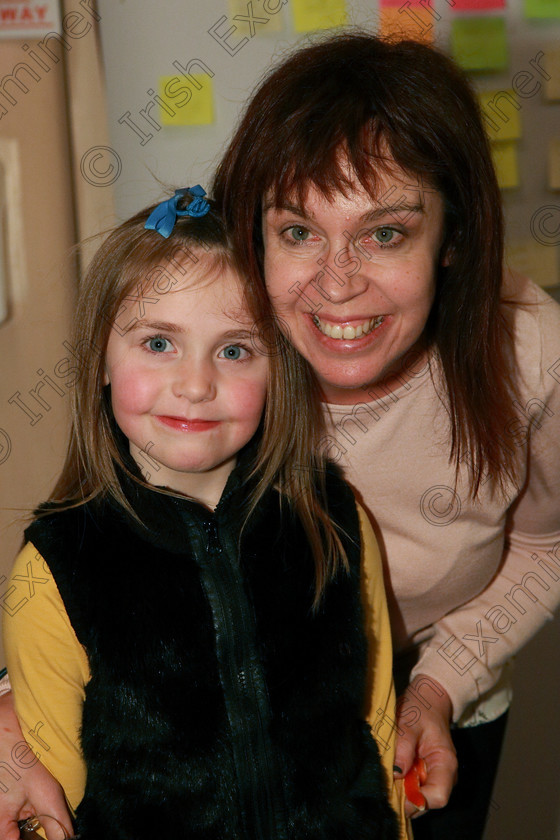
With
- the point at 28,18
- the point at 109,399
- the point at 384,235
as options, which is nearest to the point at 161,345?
the point at 109,399

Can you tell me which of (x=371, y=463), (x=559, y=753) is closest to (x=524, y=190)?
(x=371, y=463)

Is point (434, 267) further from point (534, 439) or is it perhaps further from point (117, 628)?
point (117, 628)

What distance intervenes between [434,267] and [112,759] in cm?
68

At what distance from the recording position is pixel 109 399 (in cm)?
108

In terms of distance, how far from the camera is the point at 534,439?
1.19 meters

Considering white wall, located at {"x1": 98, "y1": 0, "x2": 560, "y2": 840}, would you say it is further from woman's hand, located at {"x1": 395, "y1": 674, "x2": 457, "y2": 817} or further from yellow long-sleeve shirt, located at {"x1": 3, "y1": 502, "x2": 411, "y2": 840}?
woman's hand, located at {"x1": 395, "y1": 674, "x2": 457, "y2": 817}

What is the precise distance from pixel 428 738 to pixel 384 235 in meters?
0.63

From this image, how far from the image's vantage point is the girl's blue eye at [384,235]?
0.99 m

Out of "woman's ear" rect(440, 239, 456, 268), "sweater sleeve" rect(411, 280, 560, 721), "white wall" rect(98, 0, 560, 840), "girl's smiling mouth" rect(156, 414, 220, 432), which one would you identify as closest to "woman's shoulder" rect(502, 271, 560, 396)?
"sweater sleeve" rect(411, 280, 560, 721)

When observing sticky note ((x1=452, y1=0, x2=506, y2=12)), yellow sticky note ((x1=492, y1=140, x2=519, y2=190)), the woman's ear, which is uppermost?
sticky note ((x1=452, y1=0, x2=506, y2=12))

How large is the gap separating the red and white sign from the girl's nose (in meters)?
0.83

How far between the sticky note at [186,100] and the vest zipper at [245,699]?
874 millimetres

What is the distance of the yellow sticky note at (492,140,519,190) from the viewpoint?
1.82 meters

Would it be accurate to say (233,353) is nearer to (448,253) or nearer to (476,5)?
(448,253)
